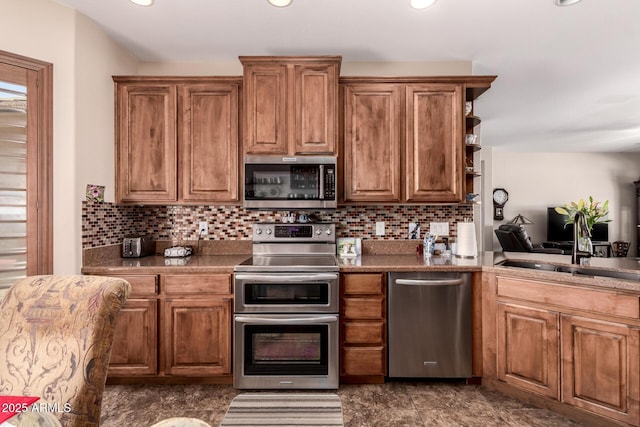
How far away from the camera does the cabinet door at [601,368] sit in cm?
184

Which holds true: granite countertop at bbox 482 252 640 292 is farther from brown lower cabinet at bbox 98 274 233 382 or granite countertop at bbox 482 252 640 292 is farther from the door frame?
the door frame

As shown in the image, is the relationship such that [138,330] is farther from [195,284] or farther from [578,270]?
[578,270]

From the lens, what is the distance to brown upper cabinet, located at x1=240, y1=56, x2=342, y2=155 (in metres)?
2.68

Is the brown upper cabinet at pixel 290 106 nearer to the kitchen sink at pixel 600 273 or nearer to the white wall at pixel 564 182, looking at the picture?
the kitchen sink at pixel 600 273

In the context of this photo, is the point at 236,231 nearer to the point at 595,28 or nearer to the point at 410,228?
the point at 410,228

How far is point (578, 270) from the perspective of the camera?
88.7 inches

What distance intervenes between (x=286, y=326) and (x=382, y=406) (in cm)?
82

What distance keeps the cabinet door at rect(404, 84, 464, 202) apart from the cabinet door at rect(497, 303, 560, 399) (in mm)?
988

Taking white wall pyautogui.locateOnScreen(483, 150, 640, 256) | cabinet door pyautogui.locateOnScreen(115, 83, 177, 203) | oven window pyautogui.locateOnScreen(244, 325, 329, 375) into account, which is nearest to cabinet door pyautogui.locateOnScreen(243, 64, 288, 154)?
cabinet door pyautogui.locateOnScreen(115, 83, 177, 203)

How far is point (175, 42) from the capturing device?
279cm

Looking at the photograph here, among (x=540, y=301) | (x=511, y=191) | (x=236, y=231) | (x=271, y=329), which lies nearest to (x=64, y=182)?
Result: (x=236, y=231)

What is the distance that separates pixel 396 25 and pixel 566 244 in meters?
6.62

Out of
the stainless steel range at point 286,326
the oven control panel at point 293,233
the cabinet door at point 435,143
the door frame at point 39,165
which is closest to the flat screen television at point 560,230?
the cabinet door at point 435,143

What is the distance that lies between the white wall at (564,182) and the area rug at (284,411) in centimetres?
673
